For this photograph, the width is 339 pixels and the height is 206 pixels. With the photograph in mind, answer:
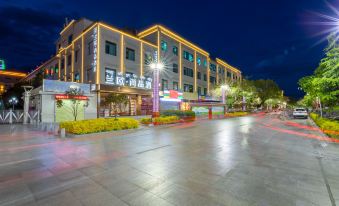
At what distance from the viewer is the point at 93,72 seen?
24.9 meters

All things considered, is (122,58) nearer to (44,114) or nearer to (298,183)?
(44,114)

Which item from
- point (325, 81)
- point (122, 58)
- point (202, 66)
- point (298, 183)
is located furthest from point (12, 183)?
point (202, 66)

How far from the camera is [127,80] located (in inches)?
1083

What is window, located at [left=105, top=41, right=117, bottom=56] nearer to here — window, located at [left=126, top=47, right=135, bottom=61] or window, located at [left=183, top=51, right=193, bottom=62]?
window, located at [left=126, top=47, right=135, bottom=61]

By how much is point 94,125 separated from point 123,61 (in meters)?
16.0

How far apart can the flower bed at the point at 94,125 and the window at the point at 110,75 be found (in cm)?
1159

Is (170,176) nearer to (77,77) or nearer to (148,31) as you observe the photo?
(77,77)

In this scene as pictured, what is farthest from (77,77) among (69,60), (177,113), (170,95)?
(177,113)

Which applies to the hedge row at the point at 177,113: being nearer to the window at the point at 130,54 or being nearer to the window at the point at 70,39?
the window at the point at 130,54

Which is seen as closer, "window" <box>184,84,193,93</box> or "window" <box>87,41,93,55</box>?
"window" <box>87,41,93,55</box>

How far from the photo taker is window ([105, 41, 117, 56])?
84.5ft

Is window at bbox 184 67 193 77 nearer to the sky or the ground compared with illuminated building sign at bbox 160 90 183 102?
nearer to the sky

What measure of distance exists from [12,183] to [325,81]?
15.1 meters

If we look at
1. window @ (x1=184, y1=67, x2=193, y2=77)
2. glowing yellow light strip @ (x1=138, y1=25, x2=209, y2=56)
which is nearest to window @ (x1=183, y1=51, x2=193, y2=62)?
glowing yellow light strip @ (x1=138, y1=25, x2=209, y2=56)
